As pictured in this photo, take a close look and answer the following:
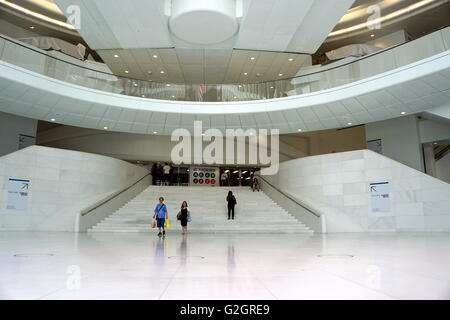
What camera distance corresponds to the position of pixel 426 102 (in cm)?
1608

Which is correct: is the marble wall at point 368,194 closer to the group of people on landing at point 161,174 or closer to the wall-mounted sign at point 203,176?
the group of people on landing at point 161,174

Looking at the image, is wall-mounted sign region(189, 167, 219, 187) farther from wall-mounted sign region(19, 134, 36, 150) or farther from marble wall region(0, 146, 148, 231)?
wall-mounted sign region(19, 134, 36, 150)

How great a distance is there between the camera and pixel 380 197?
1619cm

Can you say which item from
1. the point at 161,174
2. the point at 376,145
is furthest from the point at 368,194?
the point at 161,174

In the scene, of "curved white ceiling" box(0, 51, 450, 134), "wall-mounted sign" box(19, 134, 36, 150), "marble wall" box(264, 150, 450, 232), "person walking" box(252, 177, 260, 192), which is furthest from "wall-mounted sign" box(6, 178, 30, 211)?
"person walking" box(252, 177, 260, 192)

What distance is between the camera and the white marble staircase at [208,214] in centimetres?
1538

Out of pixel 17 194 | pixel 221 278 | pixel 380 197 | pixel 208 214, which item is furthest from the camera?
pixel 208 214

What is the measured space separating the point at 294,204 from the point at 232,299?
14617 mm

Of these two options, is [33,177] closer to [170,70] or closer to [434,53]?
[170,70]

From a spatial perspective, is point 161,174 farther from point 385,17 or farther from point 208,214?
point 385,17

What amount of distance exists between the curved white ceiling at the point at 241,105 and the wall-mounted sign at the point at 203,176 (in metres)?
9.92

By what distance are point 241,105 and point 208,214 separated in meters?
6.37

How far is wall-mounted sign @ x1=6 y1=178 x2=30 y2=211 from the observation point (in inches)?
593

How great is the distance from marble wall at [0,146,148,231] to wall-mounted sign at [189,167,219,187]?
511 inches
